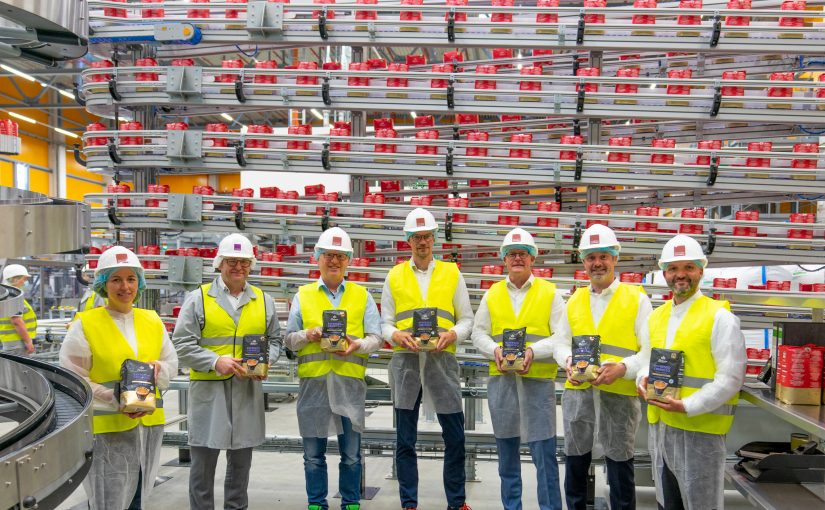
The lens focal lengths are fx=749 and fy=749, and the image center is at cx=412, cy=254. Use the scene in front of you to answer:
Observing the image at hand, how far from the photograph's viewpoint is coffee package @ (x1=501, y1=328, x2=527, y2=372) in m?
4.38

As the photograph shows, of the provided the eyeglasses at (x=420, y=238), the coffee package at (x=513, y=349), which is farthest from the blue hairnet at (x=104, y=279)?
the coffee package at (x=513, y=349)

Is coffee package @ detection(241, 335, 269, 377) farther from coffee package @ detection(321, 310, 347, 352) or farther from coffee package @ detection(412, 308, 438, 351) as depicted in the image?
coffee package @ detection(412, 308, 438, 351)

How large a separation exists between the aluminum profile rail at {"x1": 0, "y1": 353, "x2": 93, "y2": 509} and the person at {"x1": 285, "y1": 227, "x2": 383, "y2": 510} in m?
2.38

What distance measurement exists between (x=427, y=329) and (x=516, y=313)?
22.2 inches

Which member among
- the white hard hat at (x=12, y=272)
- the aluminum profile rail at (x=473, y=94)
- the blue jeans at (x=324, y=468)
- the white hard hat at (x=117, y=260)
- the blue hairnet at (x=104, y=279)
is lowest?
the blue jeans at (x=324, y=468)

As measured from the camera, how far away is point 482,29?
5699mm

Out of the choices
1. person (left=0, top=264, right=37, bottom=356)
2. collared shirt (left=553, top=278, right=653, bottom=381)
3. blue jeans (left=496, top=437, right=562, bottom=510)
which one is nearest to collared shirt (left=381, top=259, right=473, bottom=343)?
collared shirt (left=553, top=278, right=653, bottom=381)

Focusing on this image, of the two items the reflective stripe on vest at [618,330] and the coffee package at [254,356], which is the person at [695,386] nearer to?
the reflective stripe on vest at [618,330]

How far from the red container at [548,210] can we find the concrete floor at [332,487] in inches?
78.6

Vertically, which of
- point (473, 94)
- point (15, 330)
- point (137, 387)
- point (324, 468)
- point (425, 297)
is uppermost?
point (473, 94)

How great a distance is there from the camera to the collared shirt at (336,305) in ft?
15.5

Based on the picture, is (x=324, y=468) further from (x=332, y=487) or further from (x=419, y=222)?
(x=419, y=222)

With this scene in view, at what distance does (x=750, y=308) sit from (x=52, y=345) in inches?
312

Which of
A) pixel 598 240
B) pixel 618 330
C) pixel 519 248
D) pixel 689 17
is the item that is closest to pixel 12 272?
pixel 519 248
